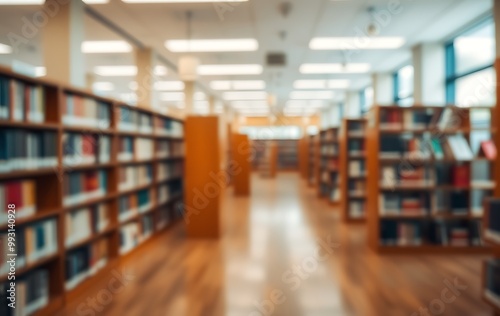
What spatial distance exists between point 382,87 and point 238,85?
13.6ft

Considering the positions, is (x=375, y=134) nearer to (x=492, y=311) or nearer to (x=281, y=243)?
(x=281, y=243)

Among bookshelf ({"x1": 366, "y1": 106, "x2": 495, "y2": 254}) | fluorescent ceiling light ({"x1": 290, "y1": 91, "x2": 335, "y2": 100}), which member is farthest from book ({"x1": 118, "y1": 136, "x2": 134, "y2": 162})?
fluorescent ceiling light ({"x1": 290, "y1": 91, "x2": 335, "y2": 100})

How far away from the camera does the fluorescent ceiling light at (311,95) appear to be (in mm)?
12792

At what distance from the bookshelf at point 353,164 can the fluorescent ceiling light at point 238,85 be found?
440 cm

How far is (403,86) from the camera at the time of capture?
956 centimetres

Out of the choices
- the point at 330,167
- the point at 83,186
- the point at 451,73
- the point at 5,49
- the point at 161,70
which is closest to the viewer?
the point at 83,186

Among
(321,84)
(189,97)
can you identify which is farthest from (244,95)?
(189,97)

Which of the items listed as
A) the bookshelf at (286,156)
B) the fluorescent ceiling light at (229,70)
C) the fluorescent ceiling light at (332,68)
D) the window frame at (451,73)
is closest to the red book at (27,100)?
the fluorescent ceiling light at (229,70)

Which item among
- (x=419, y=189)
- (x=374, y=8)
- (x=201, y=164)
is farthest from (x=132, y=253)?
(x=374, y=8)

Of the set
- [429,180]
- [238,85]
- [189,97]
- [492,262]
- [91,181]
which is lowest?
[492,262]

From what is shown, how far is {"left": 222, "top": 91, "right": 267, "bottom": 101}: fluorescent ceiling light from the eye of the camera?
12.5 metres

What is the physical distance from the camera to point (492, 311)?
288 centimetres

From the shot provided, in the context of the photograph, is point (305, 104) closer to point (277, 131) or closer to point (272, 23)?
point (277, 131)

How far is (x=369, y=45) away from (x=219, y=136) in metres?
3.70
